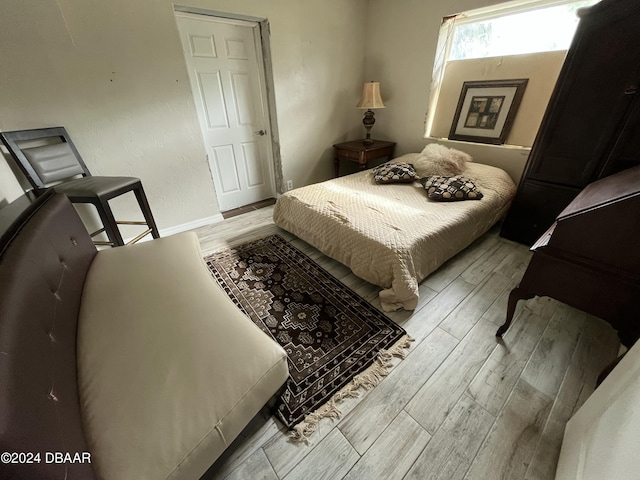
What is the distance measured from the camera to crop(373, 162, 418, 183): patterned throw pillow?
2.57 metres

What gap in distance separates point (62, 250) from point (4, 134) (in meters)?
1.24

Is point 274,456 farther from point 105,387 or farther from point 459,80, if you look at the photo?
point 459,80

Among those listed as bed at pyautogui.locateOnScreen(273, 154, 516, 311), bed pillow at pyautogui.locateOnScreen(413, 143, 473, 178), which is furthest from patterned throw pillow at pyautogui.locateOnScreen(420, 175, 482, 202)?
bed pillow at pyautogui.locateOnScreen(413, 143, 473, 178)

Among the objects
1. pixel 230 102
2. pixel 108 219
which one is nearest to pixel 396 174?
pixel 230 102

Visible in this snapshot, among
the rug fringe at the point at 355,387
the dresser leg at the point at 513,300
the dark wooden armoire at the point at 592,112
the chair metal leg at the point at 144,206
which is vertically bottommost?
the rug fringe at the point at 355,387

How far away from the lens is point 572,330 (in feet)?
4.81

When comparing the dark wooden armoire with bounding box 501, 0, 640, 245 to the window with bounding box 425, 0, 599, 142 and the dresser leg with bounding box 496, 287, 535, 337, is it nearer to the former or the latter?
the window with bounding box 425, 0, 599, 142

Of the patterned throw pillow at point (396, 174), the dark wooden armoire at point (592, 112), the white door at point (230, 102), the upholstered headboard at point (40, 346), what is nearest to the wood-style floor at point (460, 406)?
the upholstered headboard at point (40, 346)

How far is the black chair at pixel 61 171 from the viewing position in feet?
5.50

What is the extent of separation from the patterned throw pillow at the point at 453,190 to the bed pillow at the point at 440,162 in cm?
23

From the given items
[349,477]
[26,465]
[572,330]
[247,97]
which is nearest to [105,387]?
[26,465]

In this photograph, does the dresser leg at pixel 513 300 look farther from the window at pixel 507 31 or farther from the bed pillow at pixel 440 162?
the window at pixel 507 31

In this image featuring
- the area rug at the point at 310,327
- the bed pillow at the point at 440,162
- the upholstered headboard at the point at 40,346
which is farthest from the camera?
the bed pillow at the point at 440,162

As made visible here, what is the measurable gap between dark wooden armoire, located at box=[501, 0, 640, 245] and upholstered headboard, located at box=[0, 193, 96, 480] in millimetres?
2875
